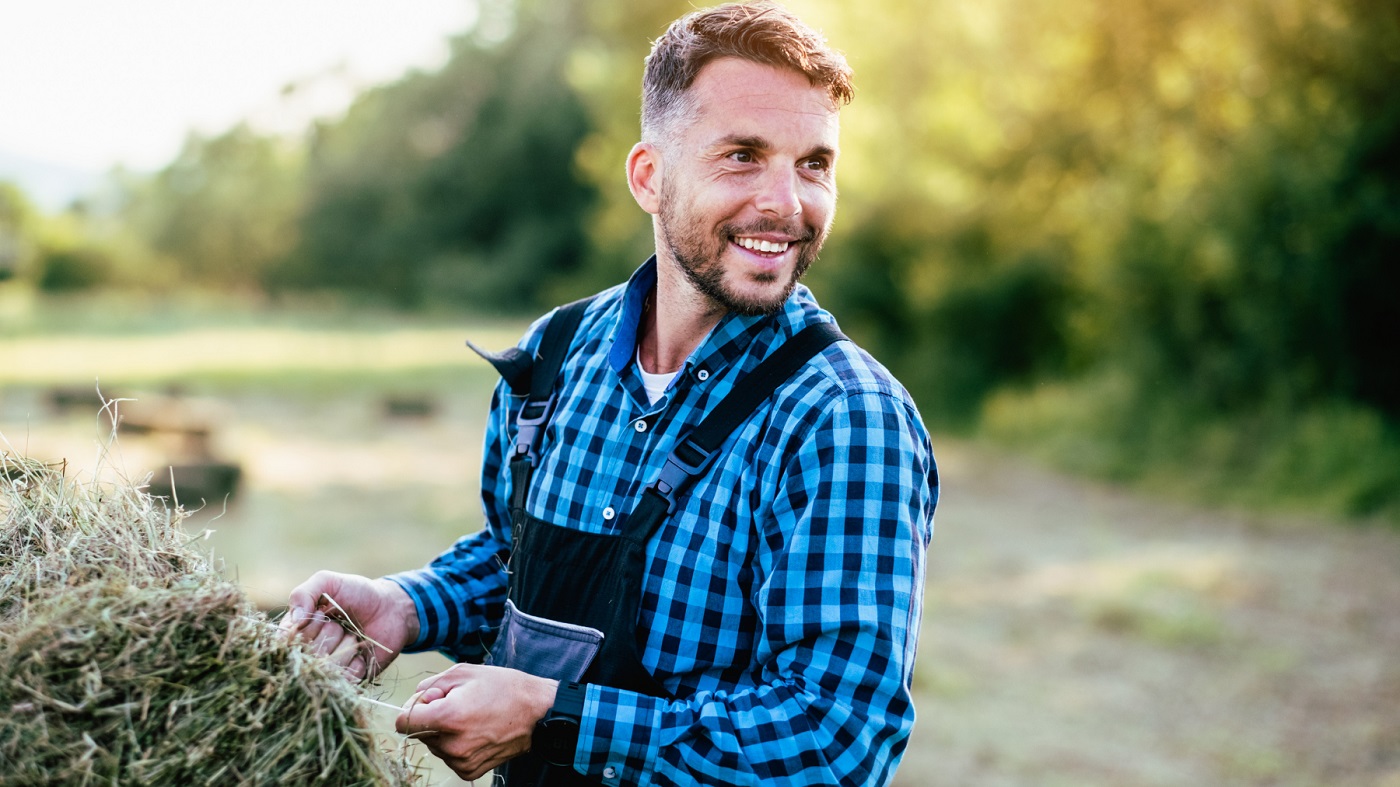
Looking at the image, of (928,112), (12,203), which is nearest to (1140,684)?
(928,112)

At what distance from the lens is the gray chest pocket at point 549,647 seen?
1.98m

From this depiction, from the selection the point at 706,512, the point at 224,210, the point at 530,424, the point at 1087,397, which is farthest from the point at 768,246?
the point at 224,210

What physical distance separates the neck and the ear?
0.11 meters

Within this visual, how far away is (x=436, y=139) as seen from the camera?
43.1 meters

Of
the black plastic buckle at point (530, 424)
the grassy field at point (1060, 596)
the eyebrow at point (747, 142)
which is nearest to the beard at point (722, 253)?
the eyebrow at point (747, 142)

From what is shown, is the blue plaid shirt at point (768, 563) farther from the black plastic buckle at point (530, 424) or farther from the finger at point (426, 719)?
the finger at point (426, 719)

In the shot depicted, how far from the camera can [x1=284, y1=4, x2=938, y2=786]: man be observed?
177 cm

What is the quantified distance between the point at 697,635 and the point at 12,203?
5372 centimetres

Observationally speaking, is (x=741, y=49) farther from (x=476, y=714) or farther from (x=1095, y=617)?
(x=1095, y=617)

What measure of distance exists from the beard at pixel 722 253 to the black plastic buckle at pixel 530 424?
38 centimetres

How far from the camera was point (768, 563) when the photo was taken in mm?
1866

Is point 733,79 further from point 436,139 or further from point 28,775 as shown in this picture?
point 436,139

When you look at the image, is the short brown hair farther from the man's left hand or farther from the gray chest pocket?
the man's left hand

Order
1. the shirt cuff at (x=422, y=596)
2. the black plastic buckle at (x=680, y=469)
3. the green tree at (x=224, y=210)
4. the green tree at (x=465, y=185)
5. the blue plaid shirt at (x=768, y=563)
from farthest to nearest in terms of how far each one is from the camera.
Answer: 1. the green tree at (x=224, y=210)
2. the green tree at (x=465, y=185)
3. the shirt cuff at (x=422, y=596)
4. the black plastic buckle at (x=680, y=469)
5. the blue plaid shirt at (x=768, y=563)
